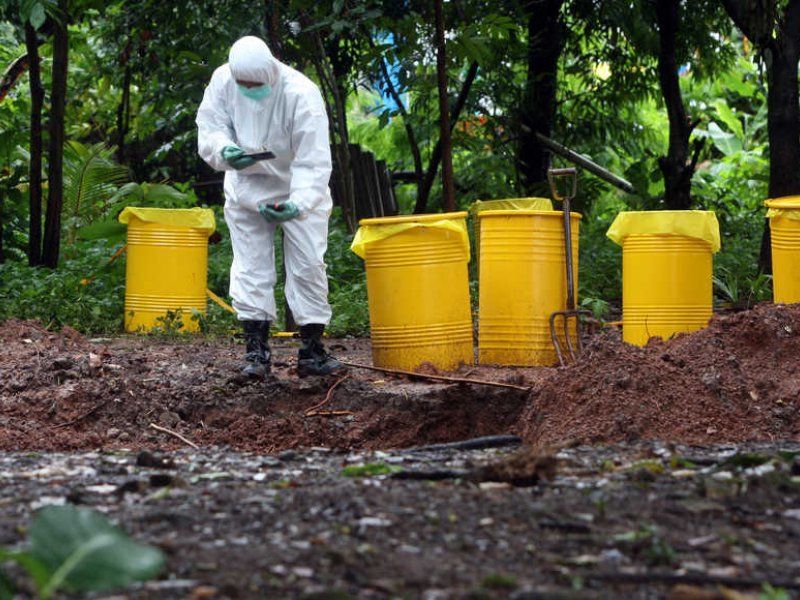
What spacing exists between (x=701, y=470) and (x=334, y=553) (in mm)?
1564

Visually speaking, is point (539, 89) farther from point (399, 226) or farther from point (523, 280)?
point (399, 226)

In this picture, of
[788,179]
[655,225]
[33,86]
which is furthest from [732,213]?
[33,86]

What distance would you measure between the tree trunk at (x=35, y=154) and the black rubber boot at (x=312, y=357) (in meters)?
Answer: 4.56

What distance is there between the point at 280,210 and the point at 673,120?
18.8ft

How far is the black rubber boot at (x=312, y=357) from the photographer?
6293mm

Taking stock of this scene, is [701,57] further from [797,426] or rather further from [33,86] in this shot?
[797,426]

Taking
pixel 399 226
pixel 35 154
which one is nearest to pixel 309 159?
pixel 399 226

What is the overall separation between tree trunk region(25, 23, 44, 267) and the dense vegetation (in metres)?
0.02

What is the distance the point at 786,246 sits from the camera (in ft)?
22.2

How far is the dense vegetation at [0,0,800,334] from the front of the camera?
9039mm

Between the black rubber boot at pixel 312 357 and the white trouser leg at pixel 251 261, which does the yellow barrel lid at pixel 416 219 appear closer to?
the white trouser leg at pixel 251 261

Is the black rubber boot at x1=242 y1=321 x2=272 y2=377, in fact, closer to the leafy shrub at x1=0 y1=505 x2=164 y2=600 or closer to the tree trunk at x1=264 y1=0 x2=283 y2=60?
the tree trunk at x1=264 y1=0 x2=283 y2=60

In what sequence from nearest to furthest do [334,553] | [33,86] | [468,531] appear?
[334,553], [468,531], [33,86]

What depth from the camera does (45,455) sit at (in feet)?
15.3
